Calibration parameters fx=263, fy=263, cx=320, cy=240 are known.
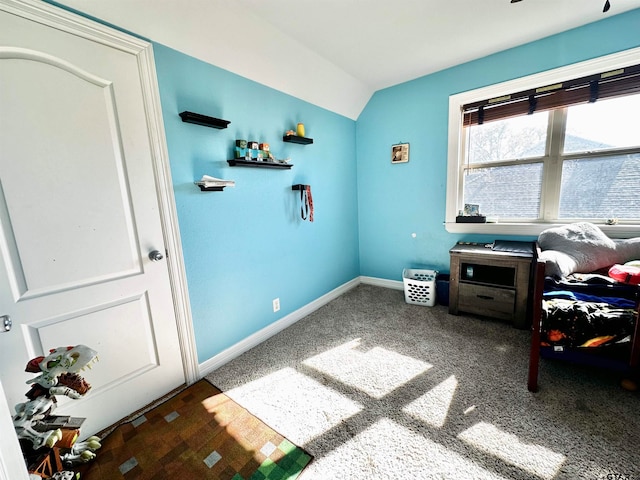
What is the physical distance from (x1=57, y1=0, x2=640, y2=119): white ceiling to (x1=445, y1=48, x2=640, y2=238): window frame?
297mm

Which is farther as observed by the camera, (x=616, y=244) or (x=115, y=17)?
(x=616, y=244)

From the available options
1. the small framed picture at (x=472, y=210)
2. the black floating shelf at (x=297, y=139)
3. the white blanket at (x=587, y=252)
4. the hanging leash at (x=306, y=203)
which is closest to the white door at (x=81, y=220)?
the black floating shelf at (x=297, y=139)

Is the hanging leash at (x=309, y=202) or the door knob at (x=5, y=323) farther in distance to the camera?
the hanging leash at (x=309, y=202)

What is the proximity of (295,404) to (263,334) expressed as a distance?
790mm

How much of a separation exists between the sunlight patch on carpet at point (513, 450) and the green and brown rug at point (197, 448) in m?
0.83

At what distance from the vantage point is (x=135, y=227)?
1.51 meters

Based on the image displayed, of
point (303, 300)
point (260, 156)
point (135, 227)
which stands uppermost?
point (260, 156)

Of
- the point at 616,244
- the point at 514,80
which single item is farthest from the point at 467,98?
the point at 616,244

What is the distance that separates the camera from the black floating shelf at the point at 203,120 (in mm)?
1611

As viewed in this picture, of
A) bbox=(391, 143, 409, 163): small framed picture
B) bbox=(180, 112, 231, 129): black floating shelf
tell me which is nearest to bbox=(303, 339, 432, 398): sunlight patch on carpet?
bbox=(180, 112, 231, 129): black floating shelf

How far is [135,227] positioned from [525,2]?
2.84m

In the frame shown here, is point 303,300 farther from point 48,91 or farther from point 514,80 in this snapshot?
point 514,80

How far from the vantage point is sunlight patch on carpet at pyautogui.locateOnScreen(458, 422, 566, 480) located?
114cm

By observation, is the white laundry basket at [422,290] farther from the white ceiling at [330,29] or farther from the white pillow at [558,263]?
the white ceiling at [330,29]
